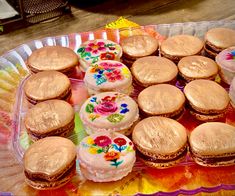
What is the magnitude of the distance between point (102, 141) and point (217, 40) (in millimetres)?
638

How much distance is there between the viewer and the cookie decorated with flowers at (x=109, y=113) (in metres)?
1.16

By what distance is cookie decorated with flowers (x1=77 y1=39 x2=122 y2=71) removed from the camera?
4.70 feet

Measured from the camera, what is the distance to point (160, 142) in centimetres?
110

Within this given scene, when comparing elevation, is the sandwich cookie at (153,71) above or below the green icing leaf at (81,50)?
below

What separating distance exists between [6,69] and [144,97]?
1.67ft

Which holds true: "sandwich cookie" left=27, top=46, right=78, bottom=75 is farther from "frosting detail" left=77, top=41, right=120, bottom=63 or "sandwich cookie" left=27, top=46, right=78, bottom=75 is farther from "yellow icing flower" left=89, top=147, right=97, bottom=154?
"yellow icing flower" left=89, top=147, right=97, bottom=154

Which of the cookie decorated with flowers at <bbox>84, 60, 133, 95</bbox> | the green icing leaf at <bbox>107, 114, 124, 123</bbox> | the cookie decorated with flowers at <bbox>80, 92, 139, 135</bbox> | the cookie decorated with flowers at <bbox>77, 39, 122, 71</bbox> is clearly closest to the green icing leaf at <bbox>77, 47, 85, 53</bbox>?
the cookie decorated with flowers at <bbox>77, 39, 122, 71</bbox>

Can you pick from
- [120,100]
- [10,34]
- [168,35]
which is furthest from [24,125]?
[10,34]

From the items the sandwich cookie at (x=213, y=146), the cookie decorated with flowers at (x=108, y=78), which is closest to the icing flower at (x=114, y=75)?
the cookie decorated with flowers at (x=108, y=78)

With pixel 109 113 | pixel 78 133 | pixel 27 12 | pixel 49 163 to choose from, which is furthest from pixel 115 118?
pixel 27 12

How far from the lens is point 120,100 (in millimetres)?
1233

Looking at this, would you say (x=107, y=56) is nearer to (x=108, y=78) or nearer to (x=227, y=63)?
(x=108, y=78)

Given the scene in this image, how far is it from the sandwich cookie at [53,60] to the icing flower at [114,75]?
152 millimetres

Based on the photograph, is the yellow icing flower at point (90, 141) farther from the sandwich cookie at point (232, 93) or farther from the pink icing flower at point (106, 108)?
the sandwich cookie at point (232, 93)
